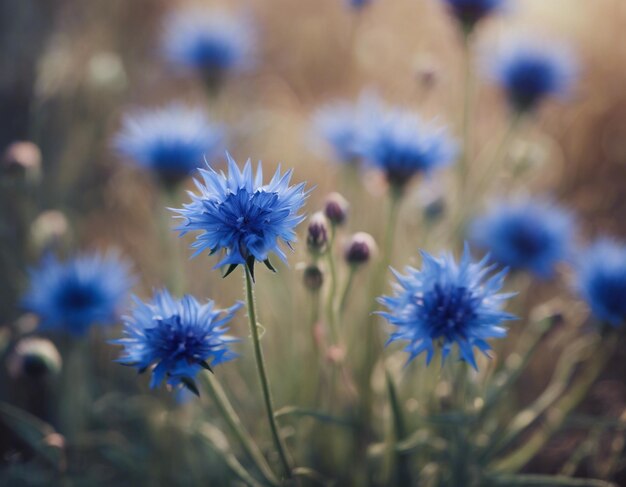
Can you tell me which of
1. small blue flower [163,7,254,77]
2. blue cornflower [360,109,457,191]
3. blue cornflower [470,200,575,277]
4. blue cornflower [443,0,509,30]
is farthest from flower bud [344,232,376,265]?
small blue flower [163,7,254,77]

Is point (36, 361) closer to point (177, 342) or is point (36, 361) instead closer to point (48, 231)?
point (48, 231)

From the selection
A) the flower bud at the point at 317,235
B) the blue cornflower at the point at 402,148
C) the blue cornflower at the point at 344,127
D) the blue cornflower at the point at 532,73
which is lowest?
the flower bud at the point at 317,235

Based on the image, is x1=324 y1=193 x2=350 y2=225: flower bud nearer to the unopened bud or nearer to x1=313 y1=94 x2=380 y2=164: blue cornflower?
x1=313 y1=94 x2=380 y2=164: blue cornflower

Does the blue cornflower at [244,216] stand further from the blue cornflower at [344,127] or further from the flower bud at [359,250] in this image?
the blue cornflower at [344,127]

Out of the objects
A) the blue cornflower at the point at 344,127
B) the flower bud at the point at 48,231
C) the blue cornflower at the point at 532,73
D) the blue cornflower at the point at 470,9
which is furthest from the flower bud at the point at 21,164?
the blue cornflower at the point at 532,73

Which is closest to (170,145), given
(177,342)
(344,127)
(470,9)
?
(344,127)

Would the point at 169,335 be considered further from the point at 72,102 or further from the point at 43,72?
the point at 72,102

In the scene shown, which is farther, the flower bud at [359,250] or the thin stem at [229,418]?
the flower bud at [359,250]

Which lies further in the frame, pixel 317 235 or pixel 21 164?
pixel 21 164
